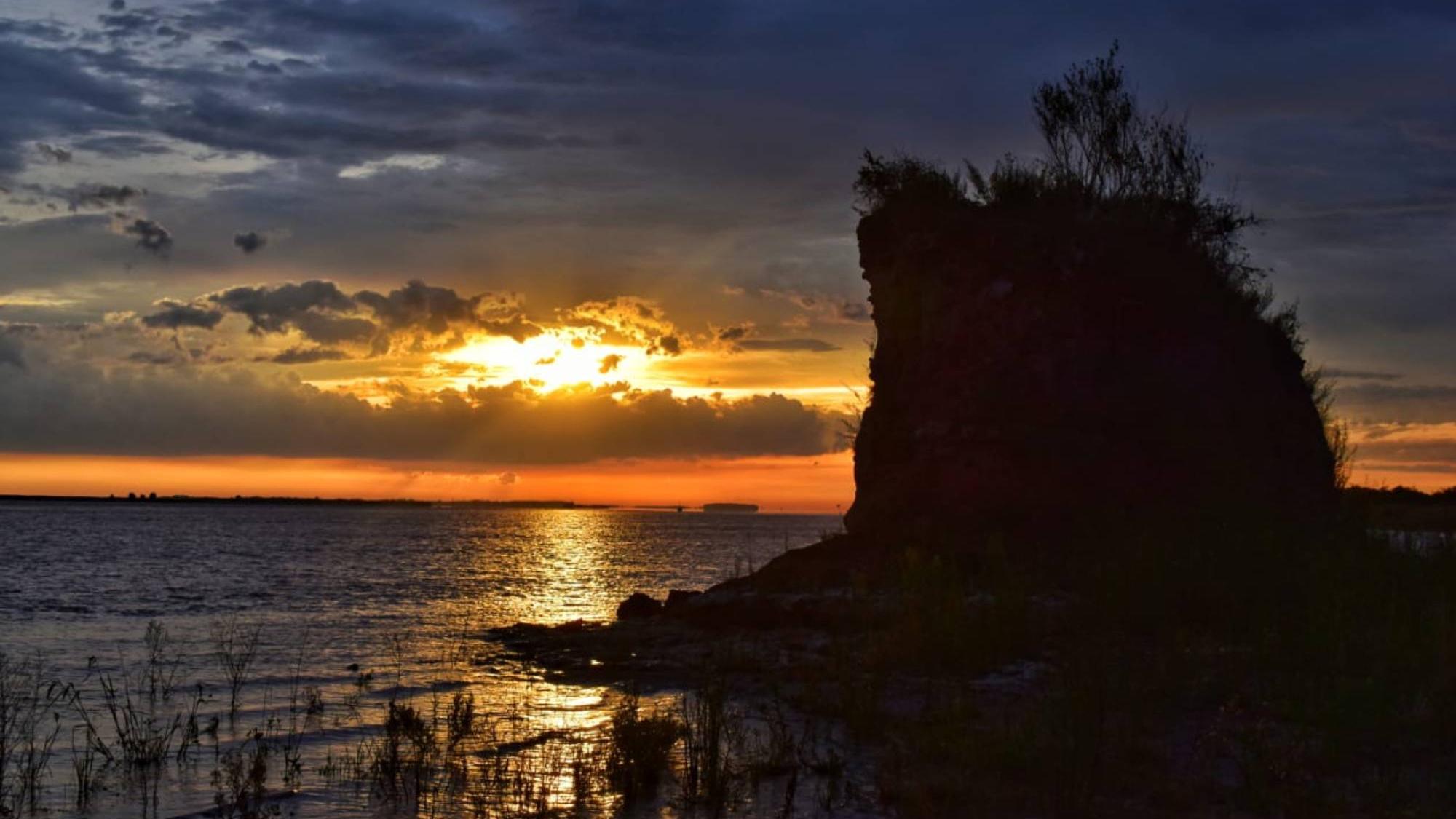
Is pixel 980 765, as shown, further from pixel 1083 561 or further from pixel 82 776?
pixel 1083 561

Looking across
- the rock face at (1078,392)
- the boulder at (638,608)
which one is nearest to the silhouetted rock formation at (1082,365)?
the rock face at (1078,392)

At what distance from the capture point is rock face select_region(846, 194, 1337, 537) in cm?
3097

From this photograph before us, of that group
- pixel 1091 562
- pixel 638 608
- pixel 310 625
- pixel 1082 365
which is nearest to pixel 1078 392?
pixel 1082 365

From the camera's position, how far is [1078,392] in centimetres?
3200

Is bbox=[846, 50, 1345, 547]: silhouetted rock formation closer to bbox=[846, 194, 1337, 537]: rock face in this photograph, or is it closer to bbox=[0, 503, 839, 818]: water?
bbox=[846, 194, 1337, 537]: rock face

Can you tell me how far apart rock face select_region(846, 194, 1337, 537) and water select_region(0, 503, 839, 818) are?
9.72 metres

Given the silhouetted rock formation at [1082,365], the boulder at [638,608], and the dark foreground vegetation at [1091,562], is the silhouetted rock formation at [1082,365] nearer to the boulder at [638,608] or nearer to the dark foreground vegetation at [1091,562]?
the dark foreground vegetation at [1091,562]

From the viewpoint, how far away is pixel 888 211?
37812 millimetres

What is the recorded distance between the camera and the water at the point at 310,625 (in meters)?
16.8

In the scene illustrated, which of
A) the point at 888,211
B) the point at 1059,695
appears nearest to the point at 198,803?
the point at 1059,695

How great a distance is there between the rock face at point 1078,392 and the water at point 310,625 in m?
9.72

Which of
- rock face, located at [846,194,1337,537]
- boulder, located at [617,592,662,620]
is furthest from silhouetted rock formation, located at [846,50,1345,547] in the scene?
boulder, located at [617,592,662,620]

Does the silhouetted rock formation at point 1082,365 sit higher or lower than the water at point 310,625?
higher

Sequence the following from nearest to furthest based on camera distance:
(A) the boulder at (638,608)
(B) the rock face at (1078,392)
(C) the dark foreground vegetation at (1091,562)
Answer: (C) the dark foreground vegetation at (1091,562)
(B) the rock face at (1078,392)
(A) the boulder at (638,608)
